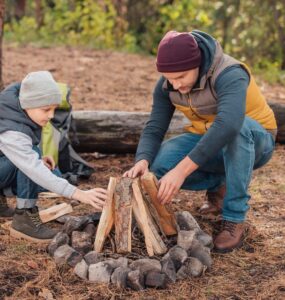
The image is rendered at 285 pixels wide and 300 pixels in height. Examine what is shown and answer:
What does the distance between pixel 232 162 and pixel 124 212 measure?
0.71 metres

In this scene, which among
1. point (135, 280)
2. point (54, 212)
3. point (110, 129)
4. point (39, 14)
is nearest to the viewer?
point (135, 280)

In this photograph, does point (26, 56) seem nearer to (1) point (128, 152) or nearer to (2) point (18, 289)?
(1) point (128, 152)

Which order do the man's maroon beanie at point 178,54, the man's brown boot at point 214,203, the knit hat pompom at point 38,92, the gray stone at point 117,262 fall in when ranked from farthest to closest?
the man's brown boot at point 214,203 < the knit hat pompom at point 38,92 < the man's maroon beanie at point 178,54 < the gray stone at point 117,262

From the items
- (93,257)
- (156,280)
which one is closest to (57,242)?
(93,257)

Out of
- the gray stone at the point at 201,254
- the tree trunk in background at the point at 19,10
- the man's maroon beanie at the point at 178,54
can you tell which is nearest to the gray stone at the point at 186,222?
the gray stone at the point at 201,254

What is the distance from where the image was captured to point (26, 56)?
991 centimetres

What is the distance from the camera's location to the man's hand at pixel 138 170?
3.59m

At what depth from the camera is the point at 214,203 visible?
4.32m

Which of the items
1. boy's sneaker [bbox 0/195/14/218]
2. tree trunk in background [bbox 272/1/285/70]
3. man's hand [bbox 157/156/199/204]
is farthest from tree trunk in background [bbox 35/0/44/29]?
man's hand [bbox 157/156/199/204]

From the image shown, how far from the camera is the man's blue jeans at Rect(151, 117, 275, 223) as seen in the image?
11.9 feet

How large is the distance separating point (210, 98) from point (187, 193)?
1394 millimetres

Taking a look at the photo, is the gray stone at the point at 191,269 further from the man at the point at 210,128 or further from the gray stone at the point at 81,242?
the gray stone at the point at 81,242

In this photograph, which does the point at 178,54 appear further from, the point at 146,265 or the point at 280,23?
the point at 280,23

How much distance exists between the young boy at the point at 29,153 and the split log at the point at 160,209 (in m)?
0.25
